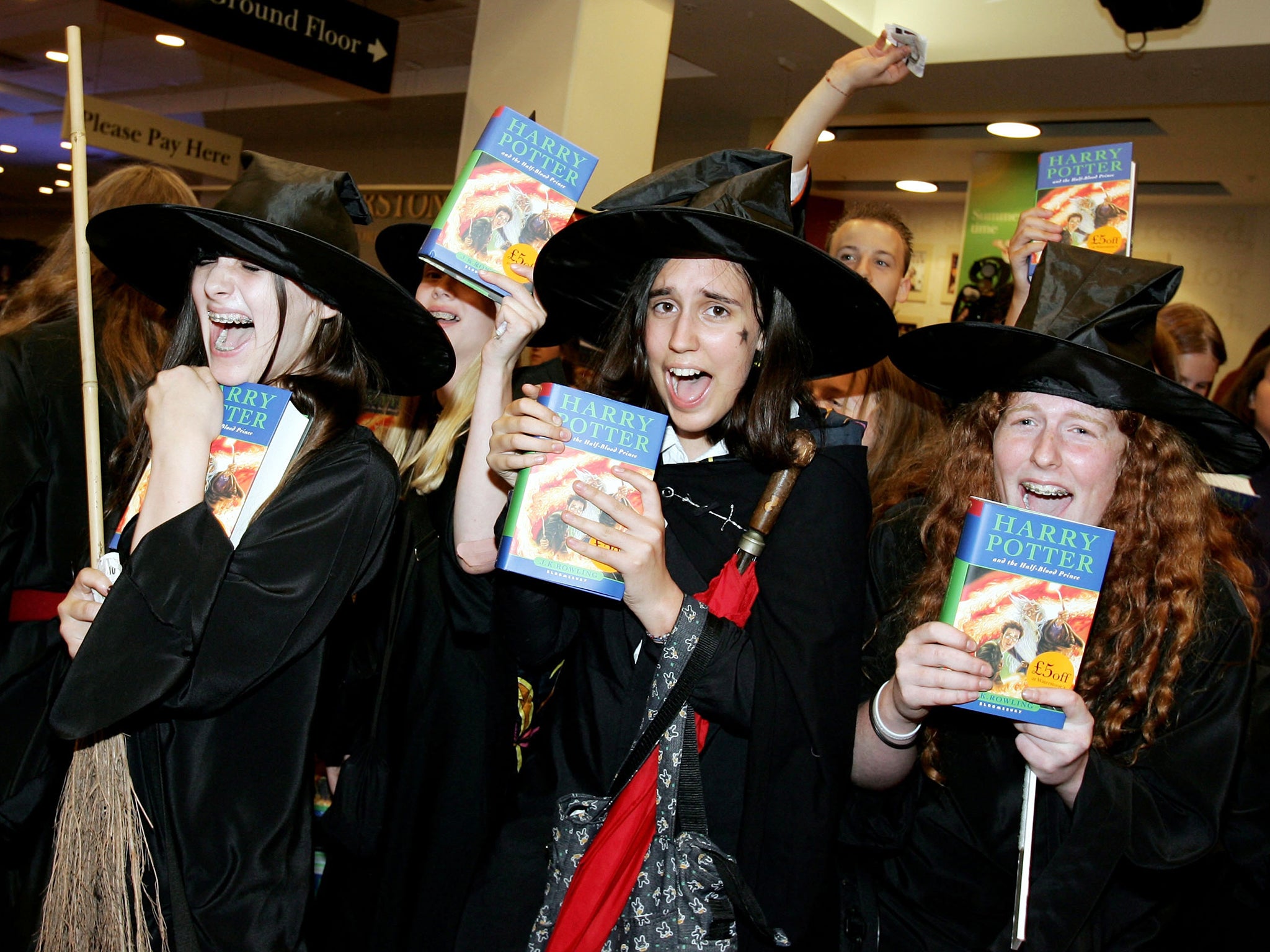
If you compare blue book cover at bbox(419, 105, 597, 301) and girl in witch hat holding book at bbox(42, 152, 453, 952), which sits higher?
blue book cover at bbox(419, 105, 597, 301)

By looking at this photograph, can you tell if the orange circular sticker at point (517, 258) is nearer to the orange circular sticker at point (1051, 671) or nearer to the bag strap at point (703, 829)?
the bag strap at point (703, 829)

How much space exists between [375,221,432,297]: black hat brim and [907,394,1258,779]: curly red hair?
1.62 meters

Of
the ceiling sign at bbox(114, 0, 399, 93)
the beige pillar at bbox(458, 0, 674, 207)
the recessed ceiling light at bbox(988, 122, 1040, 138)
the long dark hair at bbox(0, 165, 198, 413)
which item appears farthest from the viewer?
the recessed ceiling light at bbox(988, 122, 1040, 138)

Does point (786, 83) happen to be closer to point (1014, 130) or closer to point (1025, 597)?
point (1014, 130)

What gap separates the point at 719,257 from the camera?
87.3 inches

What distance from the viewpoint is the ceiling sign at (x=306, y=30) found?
5.36 metres

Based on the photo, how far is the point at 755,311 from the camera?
227 centimetres

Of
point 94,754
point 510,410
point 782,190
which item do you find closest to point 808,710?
point 510,410

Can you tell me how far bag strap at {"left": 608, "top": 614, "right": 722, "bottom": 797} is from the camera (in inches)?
77.2

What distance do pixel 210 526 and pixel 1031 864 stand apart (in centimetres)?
168

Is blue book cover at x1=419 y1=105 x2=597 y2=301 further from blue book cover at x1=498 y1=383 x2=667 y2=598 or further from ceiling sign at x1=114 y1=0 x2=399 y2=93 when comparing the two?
ceiling sign at x1=114 y1=0 x2=399 y2=93

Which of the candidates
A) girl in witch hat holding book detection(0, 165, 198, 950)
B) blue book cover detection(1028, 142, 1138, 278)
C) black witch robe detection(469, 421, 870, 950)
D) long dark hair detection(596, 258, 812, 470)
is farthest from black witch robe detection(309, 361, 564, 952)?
blue book cover detection(1028, 142, 1138, 278)

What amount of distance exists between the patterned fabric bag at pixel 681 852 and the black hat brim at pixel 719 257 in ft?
2.33

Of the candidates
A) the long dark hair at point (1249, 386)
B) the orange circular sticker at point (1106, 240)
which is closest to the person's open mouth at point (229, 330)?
the orange circular sticker at point (1106, 240)
